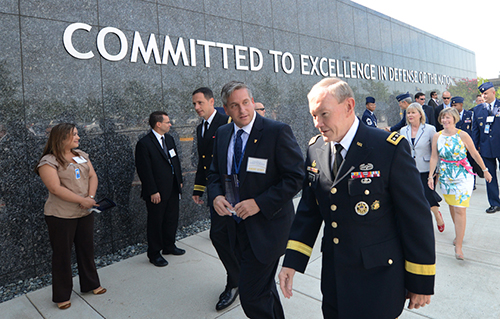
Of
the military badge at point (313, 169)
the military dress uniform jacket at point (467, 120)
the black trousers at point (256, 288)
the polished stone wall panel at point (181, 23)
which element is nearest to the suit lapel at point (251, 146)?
the black trousers at point (256, 288)

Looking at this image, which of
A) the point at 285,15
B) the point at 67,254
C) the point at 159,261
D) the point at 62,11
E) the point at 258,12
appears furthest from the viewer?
the point at 285,15

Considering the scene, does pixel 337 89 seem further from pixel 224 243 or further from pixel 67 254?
pixel 67 254

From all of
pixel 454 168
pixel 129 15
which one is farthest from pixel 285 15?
pixel 454 168

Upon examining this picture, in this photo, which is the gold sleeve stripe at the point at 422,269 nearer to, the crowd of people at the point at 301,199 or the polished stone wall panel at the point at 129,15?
the crowd of people at the point at 301,199

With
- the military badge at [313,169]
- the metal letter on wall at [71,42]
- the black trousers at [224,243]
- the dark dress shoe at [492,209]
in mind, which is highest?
the metal letter on wall at [71,42]

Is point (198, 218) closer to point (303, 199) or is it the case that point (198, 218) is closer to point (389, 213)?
point (303, 199)

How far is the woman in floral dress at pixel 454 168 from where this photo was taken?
4285 millimetres

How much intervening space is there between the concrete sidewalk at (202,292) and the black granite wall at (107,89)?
83 centimetres

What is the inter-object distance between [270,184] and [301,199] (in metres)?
0.46

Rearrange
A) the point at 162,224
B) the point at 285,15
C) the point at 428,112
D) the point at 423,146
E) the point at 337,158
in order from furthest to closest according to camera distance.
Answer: the point at 428,112 < the point at 285,15 < the point at 423,146 < the point at 162,224 < the point at 337,158

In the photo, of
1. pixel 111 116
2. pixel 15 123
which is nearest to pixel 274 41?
pixel 111 116

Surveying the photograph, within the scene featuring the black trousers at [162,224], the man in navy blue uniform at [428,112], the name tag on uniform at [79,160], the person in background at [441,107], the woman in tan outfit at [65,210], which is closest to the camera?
the woman in tan outfit at [65,210]

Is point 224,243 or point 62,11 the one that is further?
point 62,11

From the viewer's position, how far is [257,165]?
8.22ft
